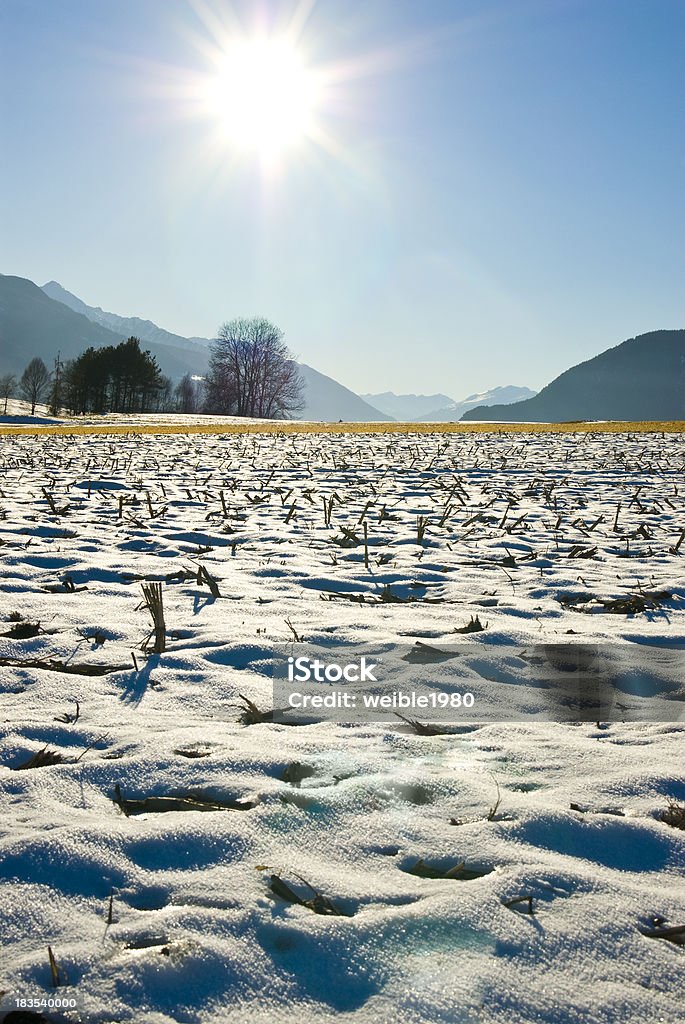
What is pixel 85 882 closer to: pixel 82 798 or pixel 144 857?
pixel 144 857

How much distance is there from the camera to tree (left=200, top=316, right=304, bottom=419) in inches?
2542

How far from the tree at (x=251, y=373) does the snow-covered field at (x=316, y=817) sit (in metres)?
61.6

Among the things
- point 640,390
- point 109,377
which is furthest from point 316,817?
point 640,390

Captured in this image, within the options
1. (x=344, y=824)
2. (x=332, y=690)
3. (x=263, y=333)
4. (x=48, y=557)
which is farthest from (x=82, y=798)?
(x=263, y=333)

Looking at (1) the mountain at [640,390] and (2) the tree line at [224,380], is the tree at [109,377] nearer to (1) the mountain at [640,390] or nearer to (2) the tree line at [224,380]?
(2) the tree line at [224,380]

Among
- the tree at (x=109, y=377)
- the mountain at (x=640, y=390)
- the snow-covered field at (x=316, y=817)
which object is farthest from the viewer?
the mountain at (x=640, y=390)

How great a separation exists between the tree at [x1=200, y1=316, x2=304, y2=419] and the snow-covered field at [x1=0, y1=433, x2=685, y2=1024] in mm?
61643

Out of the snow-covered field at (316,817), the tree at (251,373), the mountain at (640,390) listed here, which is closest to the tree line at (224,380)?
the tree at (251,373)

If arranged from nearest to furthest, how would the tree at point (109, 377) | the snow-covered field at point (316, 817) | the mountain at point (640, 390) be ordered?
1. the snow-covered field at point (316, 817)
2. the tree at point (109, 377)
3. the mountain at point (640, 390)

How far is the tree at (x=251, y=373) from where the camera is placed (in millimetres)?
64562

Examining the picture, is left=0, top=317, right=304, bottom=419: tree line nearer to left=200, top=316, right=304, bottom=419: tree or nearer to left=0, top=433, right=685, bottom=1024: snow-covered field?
left=200, top=316, right=304, bottom=419: tree

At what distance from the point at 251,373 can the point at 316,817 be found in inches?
2613

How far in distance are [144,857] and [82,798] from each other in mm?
387

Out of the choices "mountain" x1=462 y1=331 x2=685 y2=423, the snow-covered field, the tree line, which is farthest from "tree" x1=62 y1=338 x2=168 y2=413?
A: "mountain" x1=462 y1=331 x2=685 y2=423
